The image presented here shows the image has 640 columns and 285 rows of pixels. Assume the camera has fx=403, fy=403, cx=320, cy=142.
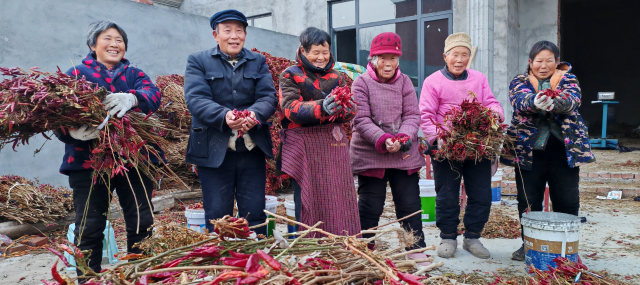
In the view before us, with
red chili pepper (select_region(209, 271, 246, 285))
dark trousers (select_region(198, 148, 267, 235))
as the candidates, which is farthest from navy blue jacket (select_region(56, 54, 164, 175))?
red chili pepper (select_region(209, 271, 246, 285))

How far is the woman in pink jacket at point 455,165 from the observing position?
10.3ft

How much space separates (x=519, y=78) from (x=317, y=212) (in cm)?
185

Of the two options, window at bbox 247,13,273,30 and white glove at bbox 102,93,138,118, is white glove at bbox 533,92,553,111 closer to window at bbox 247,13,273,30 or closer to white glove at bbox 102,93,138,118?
white glove at bbox 102,93,138,118

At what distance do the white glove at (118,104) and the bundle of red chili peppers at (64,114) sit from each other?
0.11 ft

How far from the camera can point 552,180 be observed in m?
3.05

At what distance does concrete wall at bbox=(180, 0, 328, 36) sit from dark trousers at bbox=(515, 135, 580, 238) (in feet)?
25.1

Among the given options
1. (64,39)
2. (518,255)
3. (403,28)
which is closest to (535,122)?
(518,255)

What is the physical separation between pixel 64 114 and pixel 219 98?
0.88m

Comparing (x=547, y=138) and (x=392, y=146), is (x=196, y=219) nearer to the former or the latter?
(x=392, y=146)

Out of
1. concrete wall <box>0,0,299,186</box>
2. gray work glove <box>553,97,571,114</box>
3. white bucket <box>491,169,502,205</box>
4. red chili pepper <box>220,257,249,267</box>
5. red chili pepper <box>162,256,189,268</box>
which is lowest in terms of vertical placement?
white bucket <box>491,169,502,205</box>

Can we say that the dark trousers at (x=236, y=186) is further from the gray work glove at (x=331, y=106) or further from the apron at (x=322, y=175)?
the gray work glove at (x=331, y=106)

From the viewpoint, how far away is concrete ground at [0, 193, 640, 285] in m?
2.89

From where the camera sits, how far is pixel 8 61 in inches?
203

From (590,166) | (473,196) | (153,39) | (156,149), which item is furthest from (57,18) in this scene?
(590,166)
